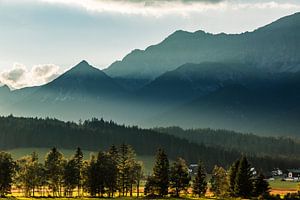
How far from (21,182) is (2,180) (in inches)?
478

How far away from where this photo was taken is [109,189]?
143m

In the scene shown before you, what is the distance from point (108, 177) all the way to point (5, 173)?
27054mm

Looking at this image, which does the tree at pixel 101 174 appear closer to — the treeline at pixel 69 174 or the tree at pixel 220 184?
the treeline at pixel 69 174

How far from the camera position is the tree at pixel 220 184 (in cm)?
14588

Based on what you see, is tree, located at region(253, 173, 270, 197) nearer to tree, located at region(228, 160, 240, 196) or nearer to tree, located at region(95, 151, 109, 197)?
tree, located at region(228, 160, 240, 196)

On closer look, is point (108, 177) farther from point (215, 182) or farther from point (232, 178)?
point (232, 178)

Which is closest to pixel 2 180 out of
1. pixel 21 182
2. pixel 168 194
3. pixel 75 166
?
pixel 21 182

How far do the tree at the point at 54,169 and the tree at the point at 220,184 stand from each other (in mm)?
44232

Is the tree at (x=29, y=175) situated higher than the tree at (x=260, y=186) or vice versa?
the tree at (x=29, y=175)

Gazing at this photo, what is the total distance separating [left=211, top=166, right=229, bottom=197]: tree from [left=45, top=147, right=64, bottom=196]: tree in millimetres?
44232

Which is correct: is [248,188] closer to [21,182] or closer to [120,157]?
[120,157]

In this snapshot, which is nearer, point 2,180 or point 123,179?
point 2,180

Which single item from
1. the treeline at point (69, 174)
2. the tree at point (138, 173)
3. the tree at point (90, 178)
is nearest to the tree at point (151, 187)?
the tree at point (138, 173)

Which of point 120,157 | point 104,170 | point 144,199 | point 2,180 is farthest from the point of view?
point 120,157
